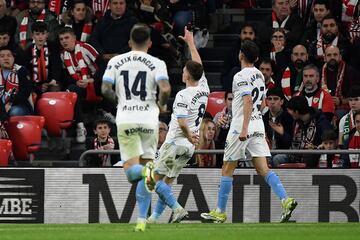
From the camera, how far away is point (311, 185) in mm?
19594

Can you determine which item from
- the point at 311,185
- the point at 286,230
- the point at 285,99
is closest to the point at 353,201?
the point at 311,185

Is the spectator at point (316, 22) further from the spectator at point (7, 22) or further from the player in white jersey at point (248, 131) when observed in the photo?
the spectator at point (7, 22)

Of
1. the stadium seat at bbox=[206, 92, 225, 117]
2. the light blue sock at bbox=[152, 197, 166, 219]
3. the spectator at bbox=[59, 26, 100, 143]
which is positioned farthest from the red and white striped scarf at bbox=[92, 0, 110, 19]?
the light blue sock at bbox=[152, 197, 166, 219]

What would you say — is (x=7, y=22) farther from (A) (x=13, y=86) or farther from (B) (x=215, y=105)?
(B) (x=215, y=105)

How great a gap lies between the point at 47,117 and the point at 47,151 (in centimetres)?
60

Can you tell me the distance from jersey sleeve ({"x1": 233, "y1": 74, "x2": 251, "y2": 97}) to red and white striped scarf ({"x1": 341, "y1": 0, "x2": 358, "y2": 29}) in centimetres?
584

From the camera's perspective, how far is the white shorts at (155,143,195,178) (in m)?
17.8

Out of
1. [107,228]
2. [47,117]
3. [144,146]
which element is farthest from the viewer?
[47,117]

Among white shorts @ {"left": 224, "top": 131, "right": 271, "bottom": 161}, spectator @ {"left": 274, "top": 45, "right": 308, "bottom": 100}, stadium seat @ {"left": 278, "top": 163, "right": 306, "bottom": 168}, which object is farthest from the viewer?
spectator @ {"left": 274, "top": 45, "right": 308, "bottom": 100}

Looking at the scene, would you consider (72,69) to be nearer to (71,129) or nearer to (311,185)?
(71,129)

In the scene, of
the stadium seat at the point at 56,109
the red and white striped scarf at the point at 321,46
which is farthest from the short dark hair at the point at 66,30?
the red and white striped scarf at the point at 321,46

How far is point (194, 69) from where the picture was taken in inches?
692

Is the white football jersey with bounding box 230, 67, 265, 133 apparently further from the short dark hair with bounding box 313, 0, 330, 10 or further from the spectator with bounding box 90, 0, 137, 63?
the spectator with bounding box 90, 0, 137, 63

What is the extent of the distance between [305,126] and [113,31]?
4407 millimetres
